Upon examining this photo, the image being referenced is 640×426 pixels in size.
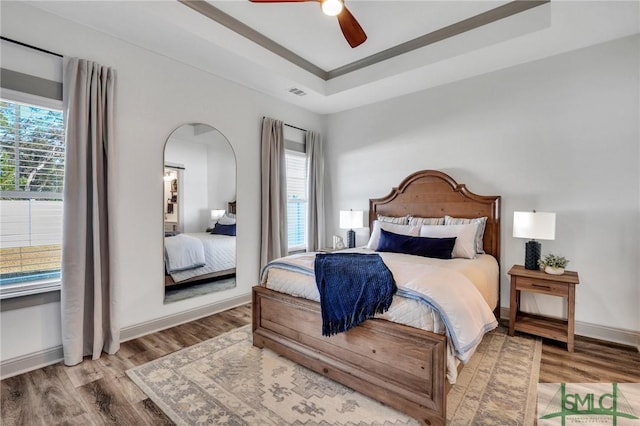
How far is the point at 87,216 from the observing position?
2.50 m

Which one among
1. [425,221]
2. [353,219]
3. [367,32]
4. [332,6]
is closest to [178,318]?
[353,219]

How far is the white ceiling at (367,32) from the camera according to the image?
246 cm

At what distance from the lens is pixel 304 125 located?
4723 mm

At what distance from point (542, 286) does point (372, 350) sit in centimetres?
186

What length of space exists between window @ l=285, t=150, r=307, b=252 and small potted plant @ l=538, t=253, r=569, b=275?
3107 millimetres

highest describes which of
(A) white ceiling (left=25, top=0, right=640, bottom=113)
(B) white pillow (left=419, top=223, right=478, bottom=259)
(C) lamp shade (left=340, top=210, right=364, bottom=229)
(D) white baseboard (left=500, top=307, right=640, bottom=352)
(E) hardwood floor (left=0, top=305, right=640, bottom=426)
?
(A) white ceiling (left=25, top=0, right=640, bottom=113)

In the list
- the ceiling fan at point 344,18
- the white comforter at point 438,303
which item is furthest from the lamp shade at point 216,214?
the ceiling fan at point 344,18

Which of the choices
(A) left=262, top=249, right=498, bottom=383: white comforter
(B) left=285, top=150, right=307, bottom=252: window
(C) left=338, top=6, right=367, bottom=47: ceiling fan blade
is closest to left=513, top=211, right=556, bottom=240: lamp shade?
(A) left=262, top=249, right=498, bottom=383: white comforter

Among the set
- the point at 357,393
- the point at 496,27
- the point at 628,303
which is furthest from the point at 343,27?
the point at 628,303

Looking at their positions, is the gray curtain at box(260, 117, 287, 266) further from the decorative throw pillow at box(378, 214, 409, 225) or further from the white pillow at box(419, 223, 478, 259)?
the white pillow at box(419, 223, 478, 259)

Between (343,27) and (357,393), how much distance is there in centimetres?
267

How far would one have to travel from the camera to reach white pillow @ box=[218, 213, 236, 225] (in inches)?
143

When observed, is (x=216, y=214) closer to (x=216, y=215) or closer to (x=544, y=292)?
(x=216, y=215)

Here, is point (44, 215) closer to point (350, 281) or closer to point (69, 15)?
point (69, 15)
